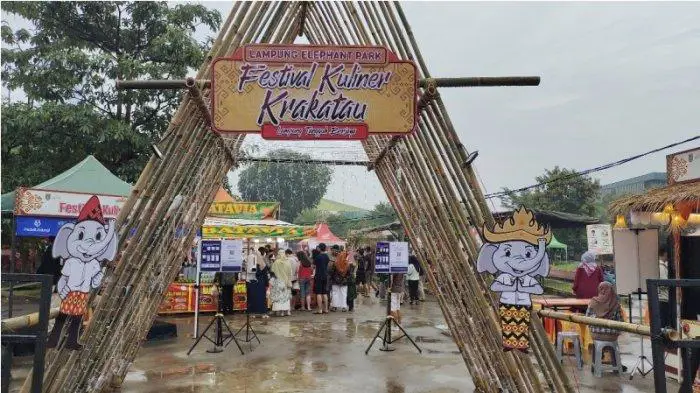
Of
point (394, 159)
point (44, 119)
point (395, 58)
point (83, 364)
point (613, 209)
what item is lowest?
point (83, 364)

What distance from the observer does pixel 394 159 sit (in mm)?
7047

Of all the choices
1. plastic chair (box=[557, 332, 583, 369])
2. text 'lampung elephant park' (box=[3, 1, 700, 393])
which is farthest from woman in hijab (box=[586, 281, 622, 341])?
plastic chair (box=[557, 332, 583, 369])

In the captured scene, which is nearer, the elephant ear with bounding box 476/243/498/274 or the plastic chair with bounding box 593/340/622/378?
the elephant ear with bounding box 476/243/498/274

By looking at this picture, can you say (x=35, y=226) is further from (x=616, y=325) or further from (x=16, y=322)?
(x=616, y=325)

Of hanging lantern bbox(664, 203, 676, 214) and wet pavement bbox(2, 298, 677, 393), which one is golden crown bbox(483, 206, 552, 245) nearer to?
wet pavement bbox(2, 298, 677, 393)

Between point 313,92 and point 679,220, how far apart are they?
514 centimetres

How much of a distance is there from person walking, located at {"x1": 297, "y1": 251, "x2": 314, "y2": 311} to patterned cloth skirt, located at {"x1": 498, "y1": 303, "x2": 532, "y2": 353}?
8994 mm

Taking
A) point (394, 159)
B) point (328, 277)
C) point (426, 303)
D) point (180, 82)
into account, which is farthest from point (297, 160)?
point (426, 303)

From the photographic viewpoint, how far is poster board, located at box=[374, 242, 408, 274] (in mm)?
9219

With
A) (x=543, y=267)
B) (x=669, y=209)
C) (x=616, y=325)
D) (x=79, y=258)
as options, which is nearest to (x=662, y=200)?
(x=669, y=209)

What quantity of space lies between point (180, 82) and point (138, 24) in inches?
482

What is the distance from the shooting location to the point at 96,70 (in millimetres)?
13883

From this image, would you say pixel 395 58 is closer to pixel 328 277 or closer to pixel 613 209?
pixel 613 209

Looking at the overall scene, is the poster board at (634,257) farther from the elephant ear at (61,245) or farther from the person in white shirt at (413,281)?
the person in white shirt at (413,281)
